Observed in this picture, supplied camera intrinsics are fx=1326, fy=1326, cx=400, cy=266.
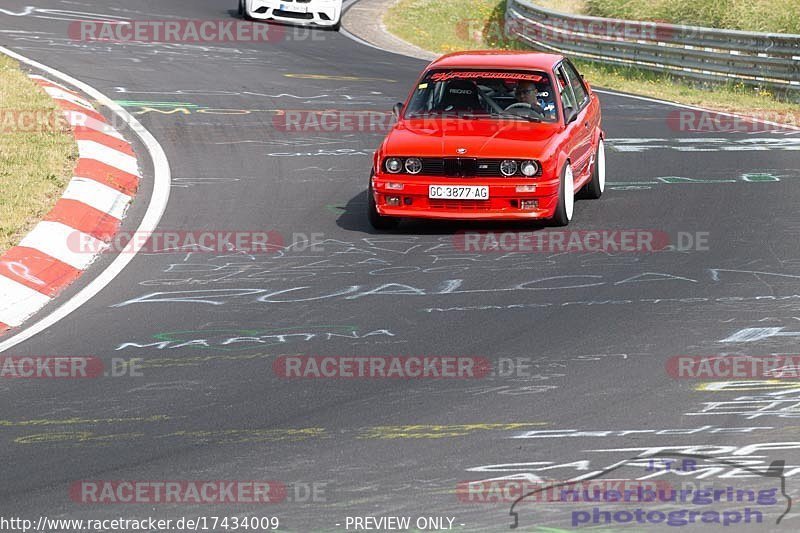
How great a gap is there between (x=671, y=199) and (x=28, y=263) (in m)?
6.20

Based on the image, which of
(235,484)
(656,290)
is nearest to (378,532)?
(235,484)

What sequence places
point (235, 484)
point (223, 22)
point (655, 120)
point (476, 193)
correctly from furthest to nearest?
point (223, 22) → point (655, 120) → point (476, 193) → point (235, 484)

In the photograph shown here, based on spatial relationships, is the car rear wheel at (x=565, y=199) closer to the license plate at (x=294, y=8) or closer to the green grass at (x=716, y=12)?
the green grass at (x=716, y=12)

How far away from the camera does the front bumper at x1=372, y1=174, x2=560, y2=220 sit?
11266mm

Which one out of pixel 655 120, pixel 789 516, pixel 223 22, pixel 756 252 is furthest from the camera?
pixel 223 22

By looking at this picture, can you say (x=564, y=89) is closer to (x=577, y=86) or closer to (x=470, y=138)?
(x=577, y=86)

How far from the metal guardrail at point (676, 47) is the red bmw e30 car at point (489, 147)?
30.3ft

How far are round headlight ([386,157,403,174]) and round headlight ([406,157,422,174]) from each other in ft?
0.21

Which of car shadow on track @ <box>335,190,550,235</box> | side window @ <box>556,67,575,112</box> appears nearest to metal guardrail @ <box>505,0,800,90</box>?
side window @ <box>556,67,575,112</box>

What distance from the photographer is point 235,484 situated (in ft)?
19.8

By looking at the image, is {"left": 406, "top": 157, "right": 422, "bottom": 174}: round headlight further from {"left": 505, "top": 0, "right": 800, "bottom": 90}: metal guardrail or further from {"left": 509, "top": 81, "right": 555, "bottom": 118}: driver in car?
{"left": 505, "top": 0, "right": 800, "bottom": 90}: metal guardrail

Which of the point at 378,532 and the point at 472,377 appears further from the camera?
the point at 472,377

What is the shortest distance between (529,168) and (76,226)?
3.85 metres

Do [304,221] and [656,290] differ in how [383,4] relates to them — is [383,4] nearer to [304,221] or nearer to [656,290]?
[304,221]
